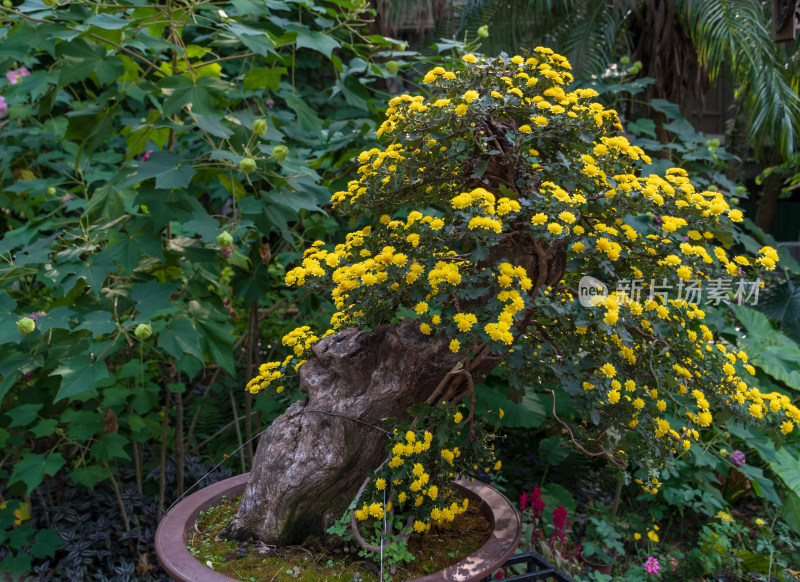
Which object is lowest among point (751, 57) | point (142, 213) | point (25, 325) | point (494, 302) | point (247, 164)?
point (25, 325)

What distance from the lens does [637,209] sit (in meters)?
1.31

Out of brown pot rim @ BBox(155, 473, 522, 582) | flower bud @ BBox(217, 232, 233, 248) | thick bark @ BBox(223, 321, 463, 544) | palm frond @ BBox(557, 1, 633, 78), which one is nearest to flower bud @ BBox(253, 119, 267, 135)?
flower bud @ BBox(217, 232, 233, 248)

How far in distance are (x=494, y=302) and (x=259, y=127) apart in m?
0.90

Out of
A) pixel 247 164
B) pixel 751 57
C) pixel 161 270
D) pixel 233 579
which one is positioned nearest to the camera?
pixel 233 579

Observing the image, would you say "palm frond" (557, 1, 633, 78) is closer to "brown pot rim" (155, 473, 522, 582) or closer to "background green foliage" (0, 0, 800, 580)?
"background green foliage" (0, 0, 800, 580)

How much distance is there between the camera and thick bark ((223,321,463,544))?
A: 1.50 meters

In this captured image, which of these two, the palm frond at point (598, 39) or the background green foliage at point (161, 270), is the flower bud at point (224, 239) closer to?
the background green foliage at point (161, 270)

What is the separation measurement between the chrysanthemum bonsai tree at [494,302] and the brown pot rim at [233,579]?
124 mm

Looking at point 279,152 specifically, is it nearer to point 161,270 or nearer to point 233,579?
point 161,270

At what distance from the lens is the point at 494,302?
121cm

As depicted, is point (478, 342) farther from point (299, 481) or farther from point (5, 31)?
point (5, 31)

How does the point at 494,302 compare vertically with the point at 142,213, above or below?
above

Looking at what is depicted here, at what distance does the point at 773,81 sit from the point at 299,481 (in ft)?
12.3

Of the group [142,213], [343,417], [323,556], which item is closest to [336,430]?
[343,417]
